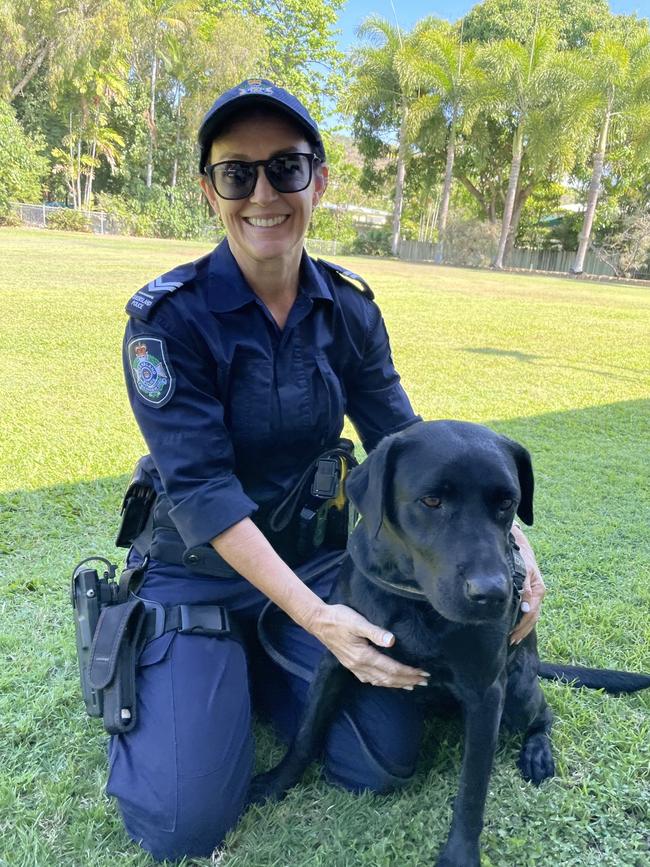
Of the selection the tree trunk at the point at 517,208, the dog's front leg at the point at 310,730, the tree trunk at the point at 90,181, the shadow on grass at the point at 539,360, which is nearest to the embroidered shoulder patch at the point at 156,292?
the dog's front leg at the point at 310,730

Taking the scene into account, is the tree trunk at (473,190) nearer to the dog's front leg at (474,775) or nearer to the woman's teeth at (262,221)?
the woman's teeth at (262,221)

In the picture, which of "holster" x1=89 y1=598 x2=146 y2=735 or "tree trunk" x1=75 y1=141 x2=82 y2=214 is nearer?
"holster" x1=89 y1=598 x2=146 y2=735

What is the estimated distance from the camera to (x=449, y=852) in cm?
160

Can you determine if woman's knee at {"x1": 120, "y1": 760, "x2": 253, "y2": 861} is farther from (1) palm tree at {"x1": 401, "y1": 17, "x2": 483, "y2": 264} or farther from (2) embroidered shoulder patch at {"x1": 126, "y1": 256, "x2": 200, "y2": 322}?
(1) palm tree at {"x1": 401, "y1": 17, "x2": 483, "y2": 264}

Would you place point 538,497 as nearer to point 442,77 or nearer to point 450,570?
point 450,570

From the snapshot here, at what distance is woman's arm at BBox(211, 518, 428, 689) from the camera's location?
1.68m

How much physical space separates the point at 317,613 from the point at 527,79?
2799 cm

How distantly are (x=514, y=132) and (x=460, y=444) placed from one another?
30.6 metres

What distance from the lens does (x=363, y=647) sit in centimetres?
168

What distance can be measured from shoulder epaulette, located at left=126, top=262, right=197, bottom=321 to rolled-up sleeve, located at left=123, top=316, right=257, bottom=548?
3 cm

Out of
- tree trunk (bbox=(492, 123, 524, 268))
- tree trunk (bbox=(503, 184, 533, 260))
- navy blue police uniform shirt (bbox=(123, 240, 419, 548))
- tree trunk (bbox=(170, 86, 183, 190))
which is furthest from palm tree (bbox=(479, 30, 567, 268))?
navy blue police uniform shirt (bbox=(123, 240, 419, 548))

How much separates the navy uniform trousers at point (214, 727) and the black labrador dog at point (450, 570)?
0.47 ft

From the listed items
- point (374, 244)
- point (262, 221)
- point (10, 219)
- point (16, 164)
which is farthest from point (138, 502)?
point (374, 244)

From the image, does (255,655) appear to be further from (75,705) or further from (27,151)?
(27,151)
